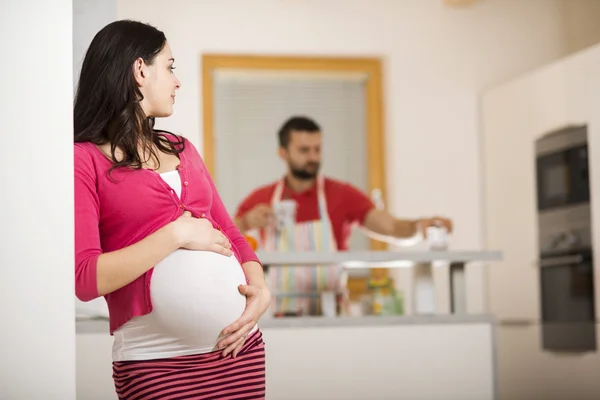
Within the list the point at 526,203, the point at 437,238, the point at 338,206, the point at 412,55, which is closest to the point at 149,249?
the point at 437,238

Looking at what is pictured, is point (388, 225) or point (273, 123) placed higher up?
point (273, 123)

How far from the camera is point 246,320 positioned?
4.70 feet

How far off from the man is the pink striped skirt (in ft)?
7.34

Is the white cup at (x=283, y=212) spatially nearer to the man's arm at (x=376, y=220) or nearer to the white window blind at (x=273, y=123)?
the man's arm at (x=376, y=220)

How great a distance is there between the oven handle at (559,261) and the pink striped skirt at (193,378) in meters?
2.97

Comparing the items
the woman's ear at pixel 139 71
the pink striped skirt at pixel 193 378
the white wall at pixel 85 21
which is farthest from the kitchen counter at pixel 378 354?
the woman's ear at pixel 139 71

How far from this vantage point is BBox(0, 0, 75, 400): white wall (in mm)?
1303

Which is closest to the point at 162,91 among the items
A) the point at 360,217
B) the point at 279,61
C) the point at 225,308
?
the point at 225,308

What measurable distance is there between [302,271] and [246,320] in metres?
2.47

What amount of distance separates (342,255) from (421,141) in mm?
2044

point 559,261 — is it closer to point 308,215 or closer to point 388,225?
point 388,225

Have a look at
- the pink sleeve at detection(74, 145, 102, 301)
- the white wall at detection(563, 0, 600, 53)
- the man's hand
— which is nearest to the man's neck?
the man's hand

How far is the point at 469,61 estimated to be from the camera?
16.5ft

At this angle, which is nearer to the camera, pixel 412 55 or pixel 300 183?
pixel 300 183
